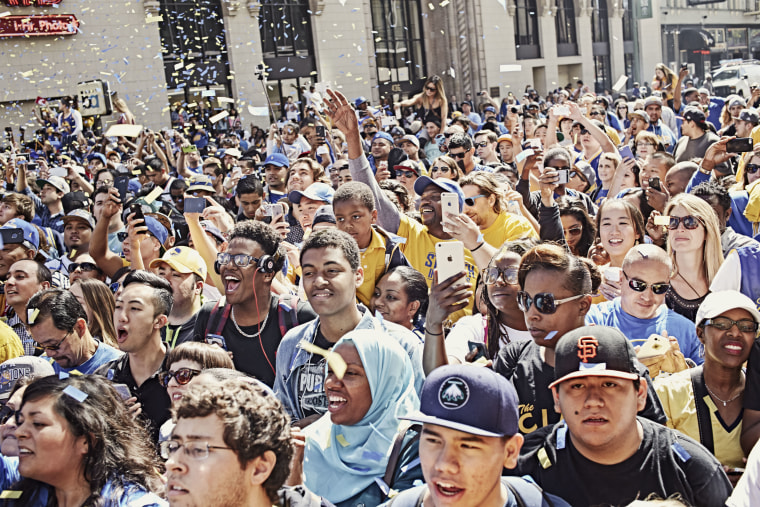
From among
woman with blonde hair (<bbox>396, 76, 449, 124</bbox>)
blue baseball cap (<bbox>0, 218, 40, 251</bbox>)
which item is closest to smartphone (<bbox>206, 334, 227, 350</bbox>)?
blue baseball cap (<bbox>0, 218, 40, 251</bbox>)

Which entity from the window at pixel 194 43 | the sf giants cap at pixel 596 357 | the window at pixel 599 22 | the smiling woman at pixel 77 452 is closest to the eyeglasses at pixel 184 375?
the smiling woman at pixel 77 452

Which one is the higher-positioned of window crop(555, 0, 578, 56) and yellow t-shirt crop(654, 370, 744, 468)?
window crop(555, 0, 578, 56)

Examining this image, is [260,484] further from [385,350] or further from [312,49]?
[312,49]

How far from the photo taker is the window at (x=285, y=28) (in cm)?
2580

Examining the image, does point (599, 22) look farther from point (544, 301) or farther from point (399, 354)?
point (399, 354)

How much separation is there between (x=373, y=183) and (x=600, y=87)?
118 ft

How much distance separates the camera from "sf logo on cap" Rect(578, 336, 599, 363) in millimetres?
2682

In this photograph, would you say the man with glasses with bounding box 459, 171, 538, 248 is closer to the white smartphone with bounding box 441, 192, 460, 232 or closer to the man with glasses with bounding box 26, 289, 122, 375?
the white smartphone with bounding box 441, 192, 460, 232

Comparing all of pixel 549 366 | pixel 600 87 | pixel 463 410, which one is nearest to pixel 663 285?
pixel 549 366

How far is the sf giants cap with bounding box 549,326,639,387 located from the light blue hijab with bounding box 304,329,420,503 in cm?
64

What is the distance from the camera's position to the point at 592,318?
3.97 m

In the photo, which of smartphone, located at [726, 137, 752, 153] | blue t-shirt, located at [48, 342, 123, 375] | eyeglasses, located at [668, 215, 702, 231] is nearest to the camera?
blue t-shirt, located at [48, 342, 123, 375]

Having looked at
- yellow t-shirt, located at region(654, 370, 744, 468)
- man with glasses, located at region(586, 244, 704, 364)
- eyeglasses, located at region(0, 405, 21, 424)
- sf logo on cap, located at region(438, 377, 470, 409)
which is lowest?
yellow t-shirt, located at region(654, 370, 744, 468)

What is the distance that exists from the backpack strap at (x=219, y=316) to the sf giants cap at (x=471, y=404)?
203 cm
